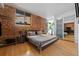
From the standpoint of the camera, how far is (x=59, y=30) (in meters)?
2.04

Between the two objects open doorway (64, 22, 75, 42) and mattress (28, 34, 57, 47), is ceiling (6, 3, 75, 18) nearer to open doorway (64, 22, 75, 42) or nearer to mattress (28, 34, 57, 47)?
open doorway (64, 22, 75, 42)

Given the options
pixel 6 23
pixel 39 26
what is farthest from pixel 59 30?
pixel 6 23

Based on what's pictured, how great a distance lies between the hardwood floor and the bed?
0.25 ft

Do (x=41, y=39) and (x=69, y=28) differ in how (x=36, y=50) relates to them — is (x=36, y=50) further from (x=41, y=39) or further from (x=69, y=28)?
(x=69, y=28)

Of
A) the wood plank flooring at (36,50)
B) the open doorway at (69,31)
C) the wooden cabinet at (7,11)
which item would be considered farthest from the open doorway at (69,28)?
the wooden cabinet at (7,11)

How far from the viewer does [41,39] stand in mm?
1959

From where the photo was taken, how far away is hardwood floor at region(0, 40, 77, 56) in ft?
6.15

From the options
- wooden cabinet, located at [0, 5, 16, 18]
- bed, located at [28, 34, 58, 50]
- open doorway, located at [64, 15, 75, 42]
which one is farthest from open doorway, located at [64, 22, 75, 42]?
wooden cabinet, located at [0, 5, 16, 18]

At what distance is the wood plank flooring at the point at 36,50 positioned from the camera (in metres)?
1.88

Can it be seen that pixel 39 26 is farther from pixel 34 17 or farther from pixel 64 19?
pixel 64 19

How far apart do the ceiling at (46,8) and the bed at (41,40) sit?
0.41 meters

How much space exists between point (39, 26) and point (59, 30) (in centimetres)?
39

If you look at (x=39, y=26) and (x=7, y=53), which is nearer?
(x=7, y=53)

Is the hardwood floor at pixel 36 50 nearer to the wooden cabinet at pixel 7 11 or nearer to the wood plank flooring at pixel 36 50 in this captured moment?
the wood plank flooring at pixel 36 50
